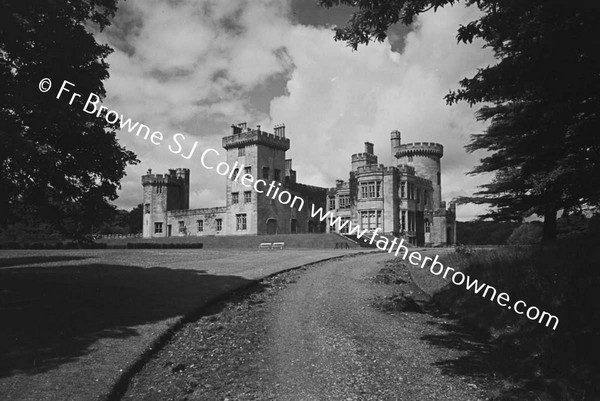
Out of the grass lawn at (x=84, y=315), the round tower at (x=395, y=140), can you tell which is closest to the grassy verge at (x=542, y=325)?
the grass lawn at (x=84, y=315)

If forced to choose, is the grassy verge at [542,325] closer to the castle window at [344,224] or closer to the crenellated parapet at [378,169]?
the crenellated parapet at [378,169]

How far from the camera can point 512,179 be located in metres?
20.8

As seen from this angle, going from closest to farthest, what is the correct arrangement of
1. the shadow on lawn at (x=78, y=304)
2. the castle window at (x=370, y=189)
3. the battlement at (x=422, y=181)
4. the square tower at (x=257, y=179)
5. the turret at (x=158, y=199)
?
the shadow on lawn at (x=78, y=304) → the castle window at (x=370, y=189) → the square tower at (x=257, y=179) → the battlement at (x=422, y=181) → the turret at (x=158, y=199)

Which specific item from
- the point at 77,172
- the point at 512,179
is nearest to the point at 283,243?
the point at 512,179

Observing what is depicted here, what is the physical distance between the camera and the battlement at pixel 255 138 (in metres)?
51.2

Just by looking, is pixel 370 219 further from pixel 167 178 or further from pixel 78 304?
pixel 78 304

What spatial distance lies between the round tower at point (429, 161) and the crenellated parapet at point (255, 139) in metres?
16.6

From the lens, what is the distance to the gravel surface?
7016mm

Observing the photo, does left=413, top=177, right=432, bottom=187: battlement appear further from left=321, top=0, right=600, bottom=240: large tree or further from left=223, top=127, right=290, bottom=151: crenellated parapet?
left=321, top=0, right=600, bottom=240: large tree

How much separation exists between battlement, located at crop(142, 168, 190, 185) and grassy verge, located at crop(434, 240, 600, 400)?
183 feet

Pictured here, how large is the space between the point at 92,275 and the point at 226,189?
124 ft

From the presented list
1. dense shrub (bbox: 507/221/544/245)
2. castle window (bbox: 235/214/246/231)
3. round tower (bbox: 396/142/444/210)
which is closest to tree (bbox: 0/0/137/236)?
dense shrub (bbox: 507/221/544/245)

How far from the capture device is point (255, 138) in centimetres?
5097

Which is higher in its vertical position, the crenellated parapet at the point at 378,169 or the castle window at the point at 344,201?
the crenellated parapet at the point at 378,169
